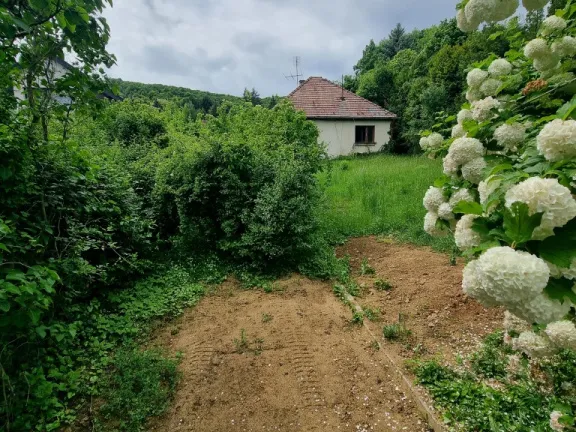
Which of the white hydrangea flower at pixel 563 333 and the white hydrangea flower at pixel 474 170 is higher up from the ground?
the white hydrangea flower at pixel 474 170

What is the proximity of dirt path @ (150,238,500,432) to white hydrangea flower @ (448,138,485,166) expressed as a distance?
6.63 feet

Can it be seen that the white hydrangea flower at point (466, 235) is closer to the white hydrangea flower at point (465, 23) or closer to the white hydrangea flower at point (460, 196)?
the white hydrangea flower at point (460, 196)

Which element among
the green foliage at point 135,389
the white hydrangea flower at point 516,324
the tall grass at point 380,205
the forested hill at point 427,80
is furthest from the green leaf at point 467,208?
the forested hill at point 427,80

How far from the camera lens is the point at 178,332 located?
3.64 m

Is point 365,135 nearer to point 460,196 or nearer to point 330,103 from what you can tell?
point 330,103

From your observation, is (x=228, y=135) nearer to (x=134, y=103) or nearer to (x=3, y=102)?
(x=3, y=102)

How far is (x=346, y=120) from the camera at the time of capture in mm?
17766

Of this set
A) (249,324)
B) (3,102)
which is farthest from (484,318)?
(3,102)

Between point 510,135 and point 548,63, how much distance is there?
0.45 metres

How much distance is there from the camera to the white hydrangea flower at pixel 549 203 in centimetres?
85

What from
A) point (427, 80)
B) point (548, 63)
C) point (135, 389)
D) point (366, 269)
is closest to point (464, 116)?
point (548, 63)

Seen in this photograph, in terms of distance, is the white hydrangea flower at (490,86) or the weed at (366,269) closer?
the white hydrangea flower at (490,86)

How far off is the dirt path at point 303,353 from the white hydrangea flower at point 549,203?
2.16 m

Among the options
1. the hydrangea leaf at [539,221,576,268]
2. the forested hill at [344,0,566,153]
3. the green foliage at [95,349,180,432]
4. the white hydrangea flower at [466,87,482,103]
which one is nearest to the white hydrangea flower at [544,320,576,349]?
the hydrangea leaf at [539,221,576,268]
